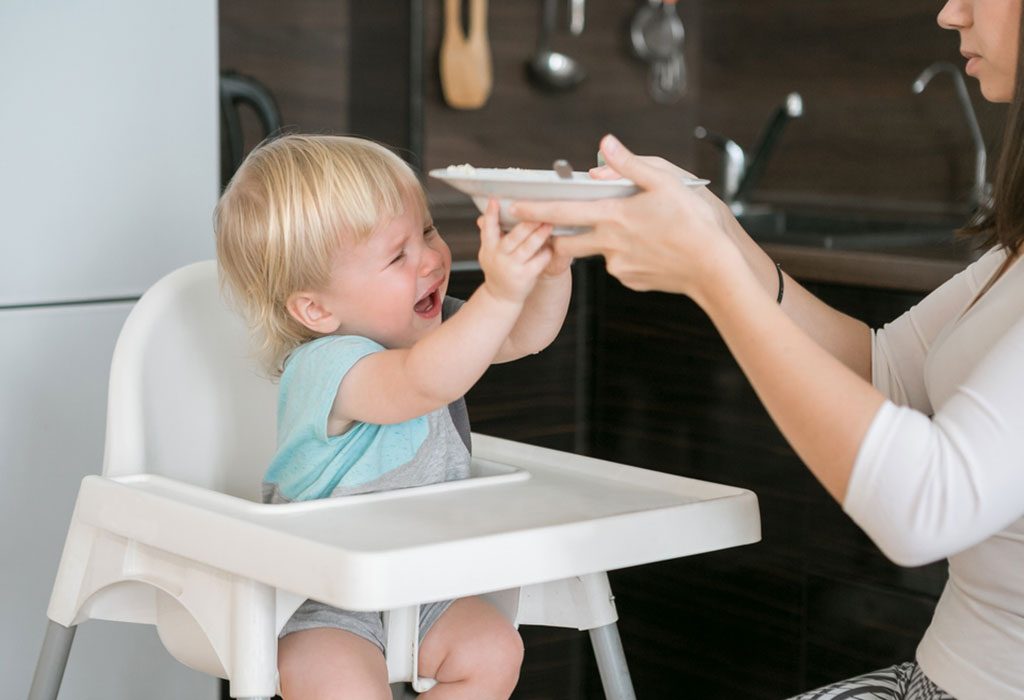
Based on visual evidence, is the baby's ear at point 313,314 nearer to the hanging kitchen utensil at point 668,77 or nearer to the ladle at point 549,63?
the ladle at point 549,63

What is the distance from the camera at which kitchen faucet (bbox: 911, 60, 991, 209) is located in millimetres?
2311

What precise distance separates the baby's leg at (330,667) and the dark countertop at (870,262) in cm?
76

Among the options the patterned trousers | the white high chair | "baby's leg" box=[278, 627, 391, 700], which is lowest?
"baby's leg" box=[278, 627, 391, 700]

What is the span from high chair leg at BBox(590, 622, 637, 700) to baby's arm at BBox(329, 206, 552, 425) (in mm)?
259

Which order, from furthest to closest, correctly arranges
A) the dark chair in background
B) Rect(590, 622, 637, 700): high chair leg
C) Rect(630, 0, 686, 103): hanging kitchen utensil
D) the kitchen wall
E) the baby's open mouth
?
Rect(630, 0, 686, 103): hanging kitchen utensil, the kitchen wall, the dark chair in background, the baby's open mouth, Rect(590, 622, 637, 700): high chair leg

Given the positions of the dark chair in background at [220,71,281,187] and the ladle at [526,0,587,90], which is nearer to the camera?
the dark chair in background at [220,71,281,187]

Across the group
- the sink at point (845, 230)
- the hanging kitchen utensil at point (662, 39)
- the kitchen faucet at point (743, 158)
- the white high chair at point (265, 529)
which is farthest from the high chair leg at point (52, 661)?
the hanging kitchen utensil at point (662, 39)

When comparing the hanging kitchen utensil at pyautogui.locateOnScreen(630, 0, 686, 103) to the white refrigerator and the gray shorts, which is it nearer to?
the white refrigerator

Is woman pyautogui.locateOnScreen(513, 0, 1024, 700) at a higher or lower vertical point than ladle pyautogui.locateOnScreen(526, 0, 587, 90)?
lower

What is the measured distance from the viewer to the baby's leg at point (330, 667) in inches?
44.8

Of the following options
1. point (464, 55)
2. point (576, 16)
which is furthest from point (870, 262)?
point (576, 16)

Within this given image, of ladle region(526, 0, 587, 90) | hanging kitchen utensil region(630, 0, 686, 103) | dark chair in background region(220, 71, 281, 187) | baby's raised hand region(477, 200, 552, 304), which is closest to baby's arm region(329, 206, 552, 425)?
baby's raised hand region(477, 200, 552, 304)

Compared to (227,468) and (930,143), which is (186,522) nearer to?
(227,468)

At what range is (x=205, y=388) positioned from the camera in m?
1.40
